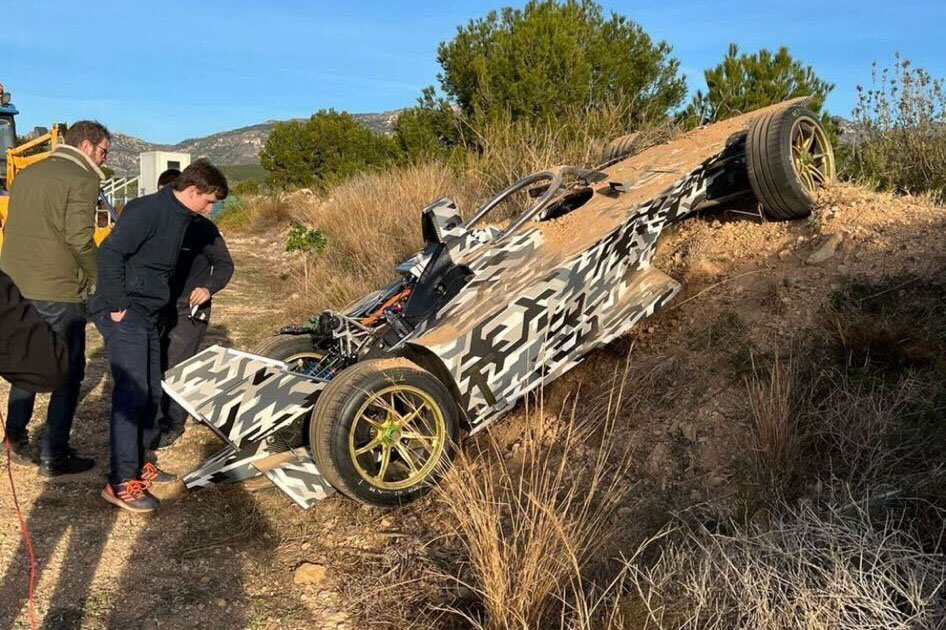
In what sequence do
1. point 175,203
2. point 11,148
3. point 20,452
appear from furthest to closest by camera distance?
point 11,148
point 20,452
point 175,203

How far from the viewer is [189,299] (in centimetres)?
548

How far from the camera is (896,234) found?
5.07 meters

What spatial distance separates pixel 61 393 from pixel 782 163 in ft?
16.5

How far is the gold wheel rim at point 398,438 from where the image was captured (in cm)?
401

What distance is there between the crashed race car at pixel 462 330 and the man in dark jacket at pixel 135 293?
27cm

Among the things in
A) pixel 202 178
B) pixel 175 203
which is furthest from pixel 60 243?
pixel 202 178

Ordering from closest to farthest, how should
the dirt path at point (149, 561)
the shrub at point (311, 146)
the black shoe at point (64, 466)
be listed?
the dirt path at point (149, 561)
the black shoe at point (64, 466)
the shrub at point (311, 146)

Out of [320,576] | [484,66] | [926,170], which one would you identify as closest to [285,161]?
[484,66]

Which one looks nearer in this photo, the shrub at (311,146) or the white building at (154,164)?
the white building at (154,164)

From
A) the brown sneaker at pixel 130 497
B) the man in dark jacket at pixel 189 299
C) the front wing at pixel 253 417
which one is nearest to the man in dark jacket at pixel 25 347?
the front wing at pixel 253 417

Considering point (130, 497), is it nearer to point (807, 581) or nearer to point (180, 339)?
point (180, 339)

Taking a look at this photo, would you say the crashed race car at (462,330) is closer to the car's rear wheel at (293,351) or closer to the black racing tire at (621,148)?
the car's rear wheel at (293,351)

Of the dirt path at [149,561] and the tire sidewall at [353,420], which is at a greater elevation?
the tire sidewall at [353,420]

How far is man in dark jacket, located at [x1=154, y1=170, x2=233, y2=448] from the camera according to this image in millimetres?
5473
